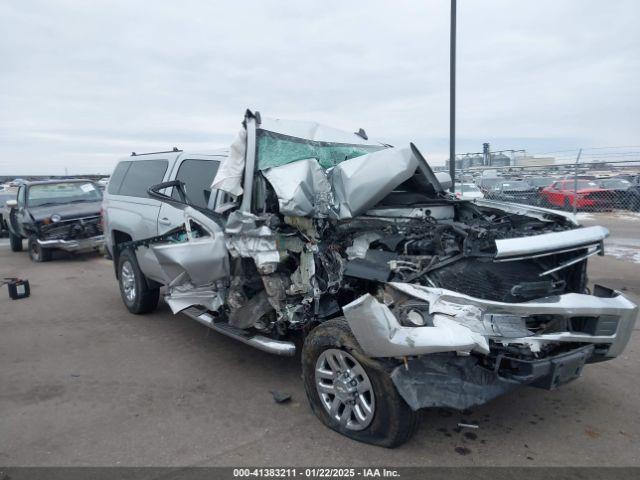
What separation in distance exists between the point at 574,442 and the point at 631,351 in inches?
79.1

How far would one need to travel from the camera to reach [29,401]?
4055 mm

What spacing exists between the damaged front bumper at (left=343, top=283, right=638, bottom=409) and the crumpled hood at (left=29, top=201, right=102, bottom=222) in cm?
996

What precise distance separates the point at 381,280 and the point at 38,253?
10.4 metres

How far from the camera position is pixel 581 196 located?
16.3m

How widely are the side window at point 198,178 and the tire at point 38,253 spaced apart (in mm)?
7350

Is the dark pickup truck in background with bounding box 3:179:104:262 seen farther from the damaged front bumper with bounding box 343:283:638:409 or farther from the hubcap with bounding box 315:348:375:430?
the damaged front bumper with bounding box 343:283:638:409

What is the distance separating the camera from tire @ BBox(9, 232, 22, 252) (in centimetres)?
1319

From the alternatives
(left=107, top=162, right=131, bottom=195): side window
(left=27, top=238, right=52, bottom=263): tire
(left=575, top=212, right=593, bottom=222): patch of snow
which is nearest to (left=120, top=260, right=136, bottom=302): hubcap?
(left=107, top=162, right=131, bottom=195): side window

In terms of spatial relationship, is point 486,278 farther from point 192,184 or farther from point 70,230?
point 70,230

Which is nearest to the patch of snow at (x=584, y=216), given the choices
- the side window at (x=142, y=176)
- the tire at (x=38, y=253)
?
the side window at (x=142, y=176)

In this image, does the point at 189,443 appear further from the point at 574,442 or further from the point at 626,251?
the point at 626,251

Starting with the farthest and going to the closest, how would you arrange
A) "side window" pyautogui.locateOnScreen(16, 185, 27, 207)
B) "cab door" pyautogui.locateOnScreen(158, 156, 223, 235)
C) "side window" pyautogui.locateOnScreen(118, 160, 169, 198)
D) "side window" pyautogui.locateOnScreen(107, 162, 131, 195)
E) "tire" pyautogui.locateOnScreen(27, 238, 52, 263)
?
"side window" pyautogui.locateOnScreen(16, 185, 27, 207), "tire" pyautogui.locateOnScreen(27, 238, 52, 263), "side window" pyautogui.locateOnScreen(107, 162, 131, 195), "side window" pyautogui.locateOnScreen(118, 160, 169, 198), "cab door" pyautogui.locateOnScreen(158, 156, 223, 235)

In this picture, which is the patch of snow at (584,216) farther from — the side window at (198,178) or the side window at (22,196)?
the side window at (22,196)

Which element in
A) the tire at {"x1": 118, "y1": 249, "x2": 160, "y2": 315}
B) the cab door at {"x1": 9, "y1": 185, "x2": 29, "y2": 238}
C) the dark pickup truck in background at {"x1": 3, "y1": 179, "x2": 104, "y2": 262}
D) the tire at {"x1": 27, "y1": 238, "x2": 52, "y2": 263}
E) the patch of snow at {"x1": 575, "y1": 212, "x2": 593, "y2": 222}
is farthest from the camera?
the patch of snow at {"x1": 575, "y1": 212, "x2": 593, "y2": 222}
